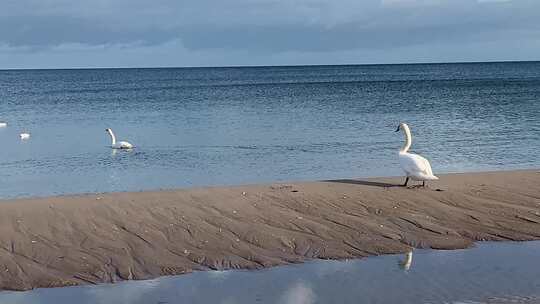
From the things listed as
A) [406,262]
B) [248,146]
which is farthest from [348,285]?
[248,146]

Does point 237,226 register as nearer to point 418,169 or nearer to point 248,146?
point 418,169

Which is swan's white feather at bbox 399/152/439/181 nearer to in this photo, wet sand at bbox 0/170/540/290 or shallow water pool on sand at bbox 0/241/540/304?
wet sand at bbox 0/170/540/290

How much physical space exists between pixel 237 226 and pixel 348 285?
2.81 m

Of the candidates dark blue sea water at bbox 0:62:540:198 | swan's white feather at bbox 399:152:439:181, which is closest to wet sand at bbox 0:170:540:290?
swan's white feather at bbox 399:152:439:181

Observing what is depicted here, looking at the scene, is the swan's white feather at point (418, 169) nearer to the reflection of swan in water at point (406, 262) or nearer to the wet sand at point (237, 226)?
the wet sand at point (237, 226)

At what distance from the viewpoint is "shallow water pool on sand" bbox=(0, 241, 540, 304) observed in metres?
8.73

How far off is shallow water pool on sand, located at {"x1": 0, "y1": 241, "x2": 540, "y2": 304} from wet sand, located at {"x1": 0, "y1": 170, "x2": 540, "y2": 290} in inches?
13.9

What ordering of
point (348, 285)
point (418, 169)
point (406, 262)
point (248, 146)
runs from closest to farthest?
point (348, 285)
point (406, 262)
point (418, 169)
point (248, 146)

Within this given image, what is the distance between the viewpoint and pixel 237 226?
11625 mm

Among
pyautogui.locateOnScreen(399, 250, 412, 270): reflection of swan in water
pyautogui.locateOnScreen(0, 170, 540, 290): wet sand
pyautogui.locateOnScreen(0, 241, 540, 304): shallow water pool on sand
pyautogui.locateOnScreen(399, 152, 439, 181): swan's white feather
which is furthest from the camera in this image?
pyautogui.locateOnScreen(399, 152, 439, 181): swan's white feather

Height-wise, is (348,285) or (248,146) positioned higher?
(348,285)

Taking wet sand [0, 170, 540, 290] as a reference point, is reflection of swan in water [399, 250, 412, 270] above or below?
below

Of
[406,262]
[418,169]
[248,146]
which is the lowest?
[248,146]

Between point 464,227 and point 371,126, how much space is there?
77.7 feet
